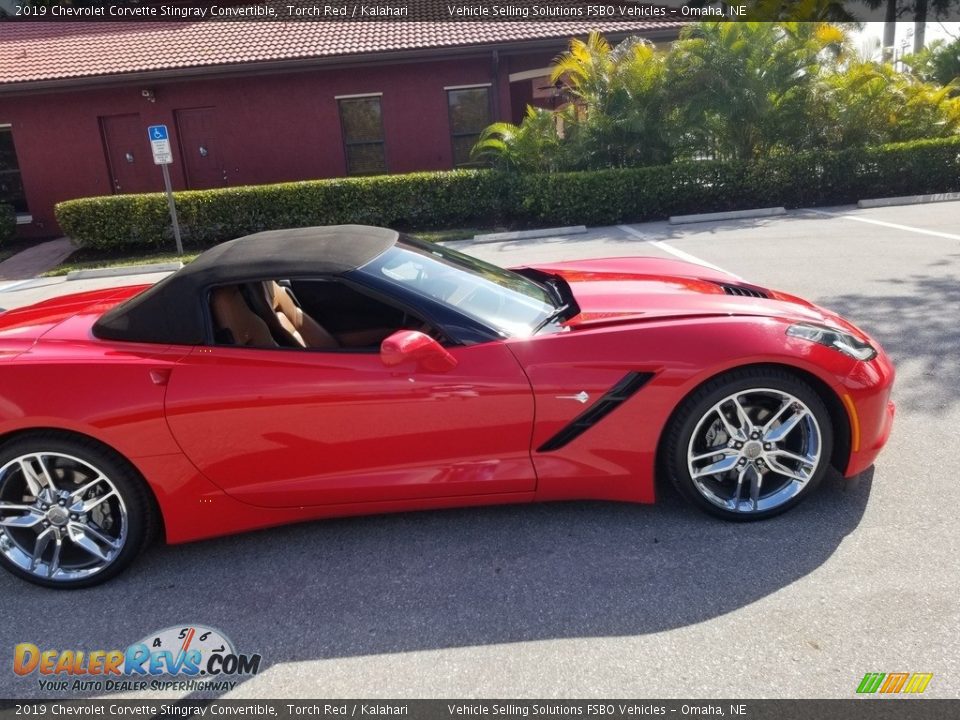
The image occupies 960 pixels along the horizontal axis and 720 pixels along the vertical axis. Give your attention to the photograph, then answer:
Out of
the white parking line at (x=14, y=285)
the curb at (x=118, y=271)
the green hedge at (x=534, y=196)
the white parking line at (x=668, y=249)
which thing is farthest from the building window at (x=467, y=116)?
the white parking line at (x=14, y=285)

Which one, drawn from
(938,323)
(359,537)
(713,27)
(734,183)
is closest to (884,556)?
(359,537)

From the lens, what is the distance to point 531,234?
1338cm

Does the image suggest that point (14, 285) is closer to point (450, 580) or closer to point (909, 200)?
point (450, 580)

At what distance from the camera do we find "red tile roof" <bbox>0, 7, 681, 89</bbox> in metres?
16.1

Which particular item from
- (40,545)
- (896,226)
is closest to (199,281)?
(40,545)

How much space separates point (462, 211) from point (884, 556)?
1254cm

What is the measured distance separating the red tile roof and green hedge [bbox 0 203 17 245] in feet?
8.86

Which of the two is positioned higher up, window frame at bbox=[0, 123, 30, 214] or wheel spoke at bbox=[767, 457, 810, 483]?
window frame at bbox=[0, 123, 30, 214]

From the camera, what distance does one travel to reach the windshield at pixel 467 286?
3113 millimetres

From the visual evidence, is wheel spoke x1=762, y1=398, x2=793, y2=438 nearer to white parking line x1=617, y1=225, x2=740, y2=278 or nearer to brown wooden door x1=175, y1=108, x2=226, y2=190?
white parking line x1=617, y1=225, x2=740, y2=278

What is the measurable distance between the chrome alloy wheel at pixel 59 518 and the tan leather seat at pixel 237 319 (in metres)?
0.78

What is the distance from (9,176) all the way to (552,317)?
59.8 ft

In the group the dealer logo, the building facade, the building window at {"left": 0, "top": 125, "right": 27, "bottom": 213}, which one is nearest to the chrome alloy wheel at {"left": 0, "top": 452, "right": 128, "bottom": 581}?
the dealer logo

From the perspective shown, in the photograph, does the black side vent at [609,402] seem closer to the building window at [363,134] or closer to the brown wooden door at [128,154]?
the building window at [363,134]
